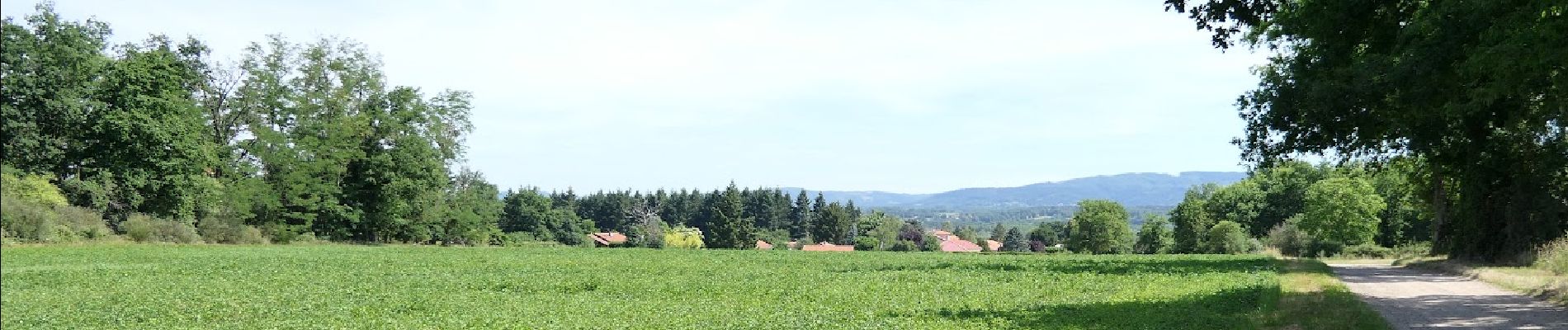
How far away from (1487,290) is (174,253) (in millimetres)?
33604

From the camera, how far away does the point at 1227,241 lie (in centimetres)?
6712

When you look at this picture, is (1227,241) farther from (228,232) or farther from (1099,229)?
(228,232)

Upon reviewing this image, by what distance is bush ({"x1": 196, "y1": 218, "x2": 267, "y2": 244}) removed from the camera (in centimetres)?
3828

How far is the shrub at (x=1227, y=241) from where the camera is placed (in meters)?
66.5

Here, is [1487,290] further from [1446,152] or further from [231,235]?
[231,235]

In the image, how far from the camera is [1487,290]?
65.5 feet

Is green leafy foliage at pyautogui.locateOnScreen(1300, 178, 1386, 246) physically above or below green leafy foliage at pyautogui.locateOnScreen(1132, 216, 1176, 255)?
above

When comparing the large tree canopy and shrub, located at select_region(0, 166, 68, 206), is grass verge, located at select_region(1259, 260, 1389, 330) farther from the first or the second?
shrub, located at select_region(0, 166, 68, 206)

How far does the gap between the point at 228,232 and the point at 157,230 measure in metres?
23.2

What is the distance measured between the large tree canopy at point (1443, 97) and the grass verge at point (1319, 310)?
12.0 feet

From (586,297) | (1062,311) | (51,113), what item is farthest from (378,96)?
(51,113)

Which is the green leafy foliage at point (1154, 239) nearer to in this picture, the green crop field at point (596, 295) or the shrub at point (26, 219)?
the green crop field at point (596, 295)

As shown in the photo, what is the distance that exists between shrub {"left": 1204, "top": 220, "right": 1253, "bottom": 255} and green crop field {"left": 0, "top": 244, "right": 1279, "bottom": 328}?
141 ft

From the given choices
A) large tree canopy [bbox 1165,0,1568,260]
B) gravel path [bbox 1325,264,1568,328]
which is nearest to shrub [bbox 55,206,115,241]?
large tree canopy [bbox 1165,0,1568,260]
